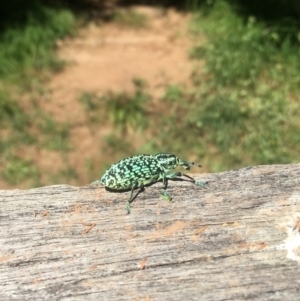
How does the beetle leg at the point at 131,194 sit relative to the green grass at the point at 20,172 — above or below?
above

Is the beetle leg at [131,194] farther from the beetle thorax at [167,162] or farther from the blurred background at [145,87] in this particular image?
the blurred background at [145,87]

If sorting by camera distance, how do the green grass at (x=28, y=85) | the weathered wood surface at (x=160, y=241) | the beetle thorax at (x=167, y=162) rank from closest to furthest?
the weathered wood surface at (x=160, y=241), the beetle thorax at (x=167, y=162), the green grass at (x=28, y=85)

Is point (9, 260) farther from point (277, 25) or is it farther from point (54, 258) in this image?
point (277, 25)

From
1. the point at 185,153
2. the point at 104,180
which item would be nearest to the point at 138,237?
the point at 104,180

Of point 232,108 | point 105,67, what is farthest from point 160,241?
point 105,67

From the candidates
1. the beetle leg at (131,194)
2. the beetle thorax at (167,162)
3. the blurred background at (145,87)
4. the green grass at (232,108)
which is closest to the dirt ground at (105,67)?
the blurred background at (145,87)

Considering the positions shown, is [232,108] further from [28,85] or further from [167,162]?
[167,162]
